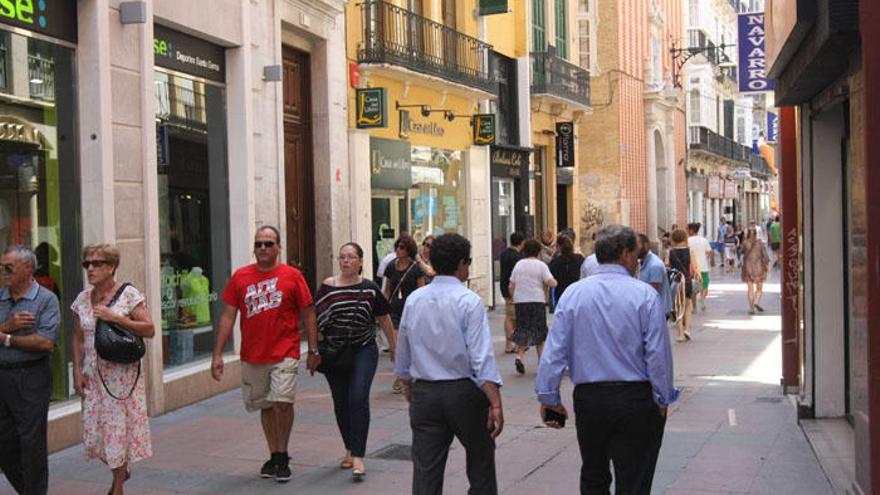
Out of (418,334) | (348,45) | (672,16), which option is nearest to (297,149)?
(348,45)

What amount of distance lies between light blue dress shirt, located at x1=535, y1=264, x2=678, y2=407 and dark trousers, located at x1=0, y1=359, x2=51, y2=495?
9.99 feet

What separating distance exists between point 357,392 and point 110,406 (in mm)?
1755

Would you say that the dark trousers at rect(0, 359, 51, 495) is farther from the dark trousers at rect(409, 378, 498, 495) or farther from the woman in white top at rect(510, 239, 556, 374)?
the woman in white top at rect(510, 239, 556, 374)

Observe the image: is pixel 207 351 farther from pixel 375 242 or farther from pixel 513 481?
pixel 375 242

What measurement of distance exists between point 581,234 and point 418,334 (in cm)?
2867

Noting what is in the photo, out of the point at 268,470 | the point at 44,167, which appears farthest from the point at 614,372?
the point at 44,167

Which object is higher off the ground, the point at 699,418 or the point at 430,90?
the point at 430,90

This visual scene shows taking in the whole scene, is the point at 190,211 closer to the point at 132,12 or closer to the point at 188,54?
the point at 188,54

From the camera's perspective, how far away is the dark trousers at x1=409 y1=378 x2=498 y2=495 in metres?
5.65

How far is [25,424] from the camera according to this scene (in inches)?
255

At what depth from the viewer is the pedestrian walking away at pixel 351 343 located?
7.84m

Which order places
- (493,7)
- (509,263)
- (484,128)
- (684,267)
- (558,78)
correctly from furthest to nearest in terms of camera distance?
(558,78) → (484,128) → (493,7) → (684,267) → (509,263)

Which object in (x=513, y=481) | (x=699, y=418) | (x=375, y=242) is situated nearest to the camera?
(x=513, y=481)

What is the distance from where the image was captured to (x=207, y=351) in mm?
12281
